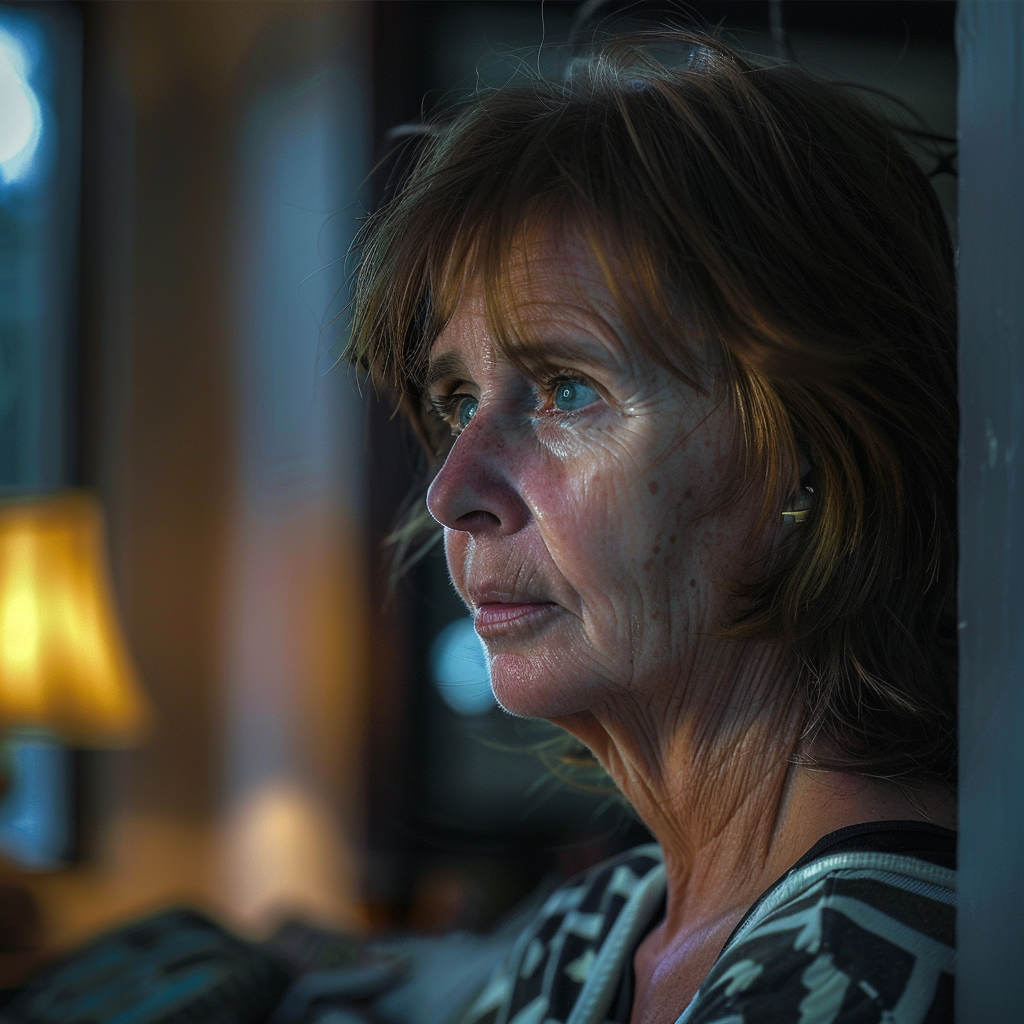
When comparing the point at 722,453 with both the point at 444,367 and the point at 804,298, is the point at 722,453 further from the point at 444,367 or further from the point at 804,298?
the point at 444,367

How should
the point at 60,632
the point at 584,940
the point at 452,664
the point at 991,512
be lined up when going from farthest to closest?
the point at 452,664 < the point at 60,632 < the point at 584,940 < the point at 991,512

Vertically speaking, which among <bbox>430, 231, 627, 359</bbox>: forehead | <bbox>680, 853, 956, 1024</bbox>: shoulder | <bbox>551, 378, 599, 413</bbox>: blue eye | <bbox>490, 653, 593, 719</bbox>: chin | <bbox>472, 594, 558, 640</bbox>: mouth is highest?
<bbox>430, 231, 627, 359</bbox>: forehead

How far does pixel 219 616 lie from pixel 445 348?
8.15 feet

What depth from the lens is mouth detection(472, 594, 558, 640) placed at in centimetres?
72

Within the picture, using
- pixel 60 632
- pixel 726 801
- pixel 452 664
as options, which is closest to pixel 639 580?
pixel 726 801

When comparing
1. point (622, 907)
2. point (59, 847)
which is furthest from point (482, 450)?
point (59, 847)

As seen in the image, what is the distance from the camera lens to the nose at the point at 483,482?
27.9 inches

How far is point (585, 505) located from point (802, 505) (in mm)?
145

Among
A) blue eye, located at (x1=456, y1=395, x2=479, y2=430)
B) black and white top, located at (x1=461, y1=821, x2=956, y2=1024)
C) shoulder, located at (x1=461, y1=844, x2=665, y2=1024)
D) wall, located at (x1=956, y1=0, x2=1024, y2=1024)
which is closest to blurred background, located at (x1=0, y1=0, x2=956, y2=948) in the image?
shoulder, located at (x1=461, y1=844, x2=665, y2=1024)

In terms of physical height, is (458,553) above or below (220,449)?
below

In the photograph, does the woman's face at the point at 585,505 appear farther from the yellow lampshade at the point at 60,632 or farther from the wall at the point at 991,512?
the yellow lampshade at the point at 60,632

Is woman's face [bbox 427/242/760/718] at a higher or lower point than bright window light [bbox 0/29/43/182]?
lower

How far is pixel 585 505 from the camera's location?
0.68 metres

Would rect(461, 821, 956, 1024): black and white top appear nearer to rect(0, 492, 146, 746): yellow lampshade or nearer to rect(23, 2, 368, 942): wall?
rect(0, 492, 146, 746): yellow lampshade
